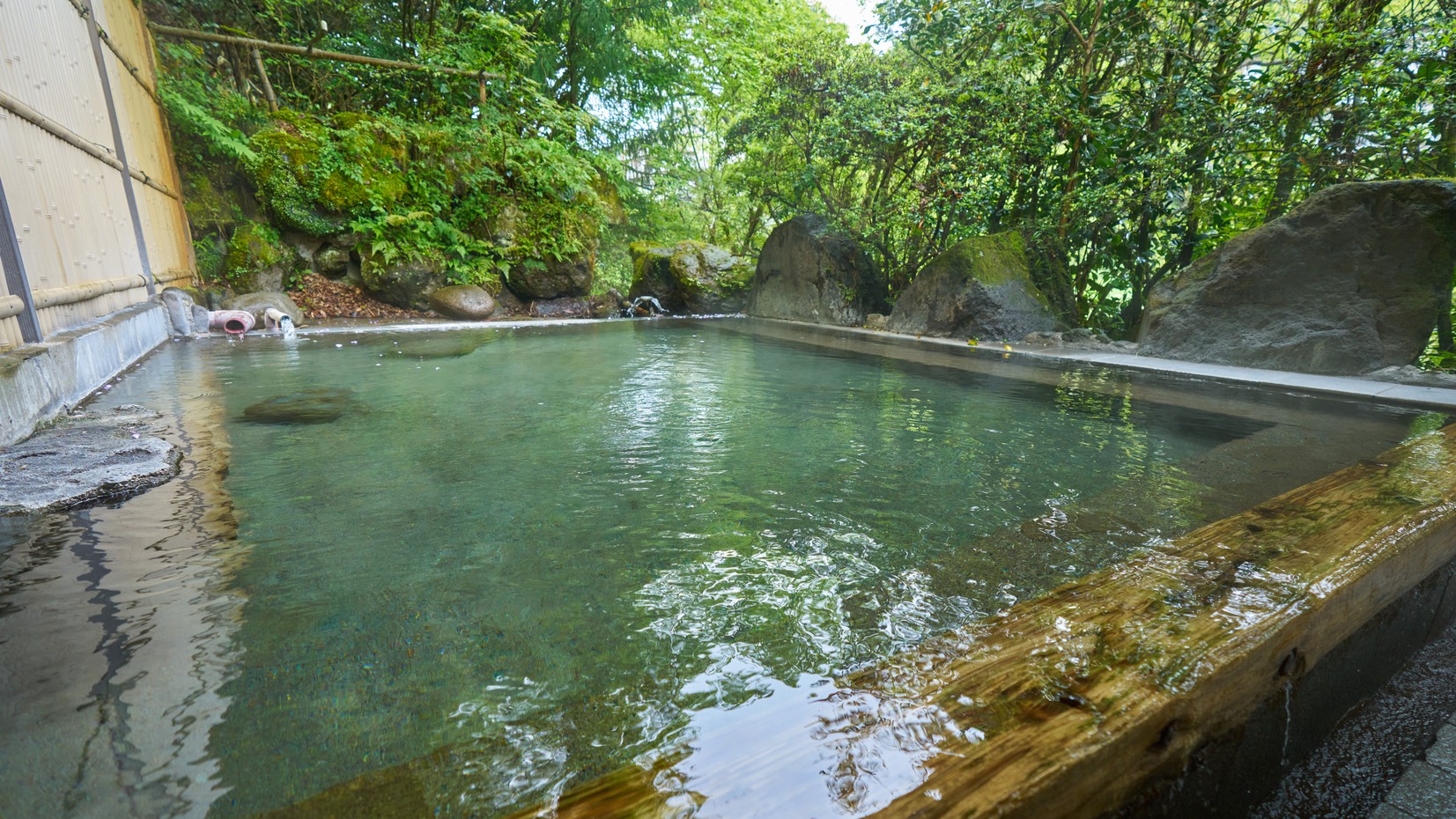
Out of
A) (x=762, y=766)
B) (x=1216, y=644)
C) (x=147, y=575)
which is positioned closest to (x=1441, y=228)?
(x=1216, y=644)

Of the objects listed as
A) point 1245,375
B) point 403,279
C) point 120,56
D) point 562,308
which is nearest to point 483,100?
point 403,279

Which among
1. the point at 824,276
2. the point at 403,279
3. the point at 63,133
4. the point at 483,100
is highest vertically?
the point at 483,100

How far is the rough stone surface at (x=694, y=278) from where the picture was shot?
1206 centimetres

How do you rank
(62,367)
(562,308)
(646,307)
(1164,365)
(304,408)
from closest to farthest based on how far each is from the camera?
(62,367)
(304,408)
(1164,365)
(562,308)
(646,307)

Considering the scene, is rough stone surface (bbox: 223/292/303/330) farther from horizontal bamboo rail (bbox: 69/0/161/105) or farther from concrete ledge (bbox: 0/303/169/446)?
concrete ledge (bbox: 0/303/169/446)

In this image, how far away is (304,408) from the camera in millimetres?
3773

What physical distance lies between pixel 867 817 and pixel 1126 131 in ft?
25.1

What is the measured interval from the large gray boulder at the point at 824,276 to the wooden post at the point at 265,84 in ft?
27.6

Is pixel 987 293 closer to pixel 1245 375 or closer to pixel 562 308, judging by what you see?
pixel 1245 375

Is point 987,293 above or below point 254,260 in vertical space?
below

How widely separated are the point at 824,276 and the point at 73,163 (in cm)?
797

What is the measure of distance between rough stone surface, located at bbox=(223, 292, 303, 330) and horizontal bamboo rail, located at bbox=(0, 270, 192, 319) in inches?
77.3

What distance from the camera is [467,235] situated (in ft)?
37.3

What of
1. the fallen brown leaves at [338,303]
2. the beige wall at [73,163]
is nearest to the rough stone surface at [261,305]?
the fallen brown leaves at [338,303]
